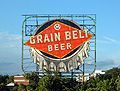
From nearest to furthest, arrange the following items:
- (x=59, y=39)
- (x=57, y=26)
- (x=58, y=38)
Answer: (x=58, y=38), (x=59, y=39), (x=57, y=26)

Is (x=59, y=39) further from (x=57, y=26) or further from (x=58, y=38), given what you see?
(x=57, y=26)

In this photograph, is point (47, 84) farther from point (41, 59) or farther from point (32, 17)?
point (32, 17)

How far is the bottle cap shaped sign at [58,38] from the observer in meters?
55.2

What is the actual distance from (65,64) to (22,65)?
202 inches

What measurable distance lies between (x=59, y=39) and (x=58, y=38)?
210 millimetres

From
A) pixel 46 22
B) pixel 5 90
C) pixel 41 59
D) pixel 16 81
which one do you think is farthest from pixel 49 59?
pixel 16 81

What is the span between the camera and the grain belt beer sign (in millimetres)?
55219

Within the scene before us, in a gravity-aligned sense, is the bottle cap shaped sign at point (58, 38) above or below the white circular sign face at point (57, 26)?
below

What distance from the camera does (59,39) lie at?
5550 cm

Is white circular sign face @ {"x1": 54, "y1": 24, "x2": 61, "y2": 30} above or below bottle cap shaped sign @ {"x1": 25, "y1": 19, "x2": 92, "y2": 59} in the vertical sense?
above

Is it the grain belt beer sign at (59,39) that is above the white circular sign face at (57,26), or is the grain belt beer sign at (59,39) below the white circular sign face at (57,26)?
below

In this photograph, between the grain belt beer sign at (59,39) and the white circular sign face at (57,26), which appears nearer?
the grain belt beer sign at (59,39)

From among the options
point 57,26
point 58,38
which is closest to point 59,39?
point 58,38

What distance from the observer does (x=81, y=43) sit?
5541cm
